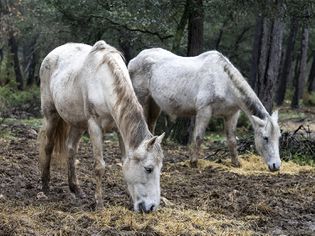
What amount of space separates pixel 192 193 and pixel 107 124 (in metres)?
1.76

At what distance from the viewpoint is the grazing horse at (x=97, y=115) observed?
16.3ft

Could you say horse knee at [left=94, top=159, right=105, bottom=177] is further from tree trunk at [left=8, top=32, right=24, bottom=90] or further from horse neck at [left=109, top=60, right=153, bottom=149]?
tree trunk at [left=8, top=32, right=24, bottom=90]

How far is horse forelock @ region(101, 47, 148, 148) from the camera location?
5.10 m

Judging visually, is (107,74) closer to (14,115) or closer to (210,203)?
(210,203)

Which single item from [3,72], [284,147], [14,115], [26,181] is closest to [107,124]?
[26,181]

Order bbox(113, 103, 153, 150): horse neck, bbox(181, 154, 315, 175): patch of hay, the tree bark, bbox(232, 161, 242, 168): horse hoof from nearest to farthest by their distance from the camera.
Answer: bbox(113, 103, 153, 150): horse neck < bbox(181, 154, 315, 175): patch of hay < bbox(232, 161, 242, 168): horse hoof < the tree bark

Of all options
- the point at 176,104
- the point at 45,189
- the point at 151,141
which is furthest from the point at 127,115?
the point at 176,104

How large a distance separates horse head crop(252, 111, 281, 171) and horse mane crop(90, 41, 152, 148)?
3416 millimetres

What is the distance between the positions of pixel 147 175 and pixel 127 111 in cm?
65

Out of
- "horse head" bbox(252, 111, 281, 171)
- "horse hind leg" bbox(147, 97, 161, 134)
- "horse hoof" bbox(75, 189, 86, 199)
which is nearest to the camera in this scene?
"horse hoof" bbox(75, 189, 86, 199)

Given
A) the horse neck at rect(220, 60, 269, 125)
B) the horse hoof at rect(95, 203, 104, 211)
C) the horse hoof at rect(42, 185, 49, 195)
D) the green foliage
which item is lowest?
the green foliage

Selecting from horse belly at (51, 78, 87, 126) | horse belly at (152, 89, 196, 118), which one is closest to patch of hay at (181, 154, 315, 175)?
horse belly at (152, 89, 196, 118)

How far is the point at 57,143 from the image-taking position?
6.70 m

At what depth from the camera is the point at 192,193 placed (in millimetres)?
6883
